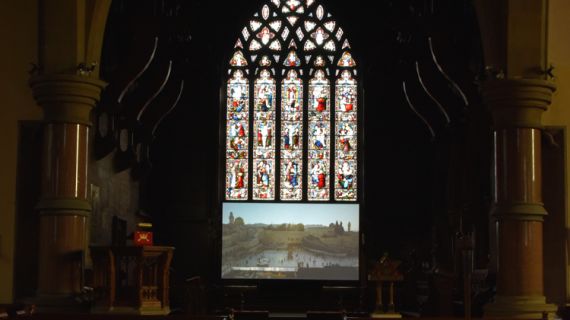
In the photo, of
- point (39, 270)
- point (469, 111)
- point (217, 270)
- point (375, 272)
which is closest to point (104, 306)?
point (39, 270)

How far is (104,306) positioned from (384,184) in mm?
8577

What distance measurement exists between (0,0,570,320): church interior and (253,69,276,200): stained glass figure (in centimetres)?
13

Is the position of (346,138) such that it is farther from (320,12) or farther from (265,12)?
(265,12)

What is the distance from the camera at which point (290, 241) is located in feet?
61.1

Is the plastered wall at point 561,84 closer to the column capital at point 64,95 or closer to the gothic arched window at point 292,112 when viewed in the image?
the column capital at point 64,95

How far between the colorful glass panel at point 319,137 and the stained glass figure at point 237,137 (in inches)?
48.8

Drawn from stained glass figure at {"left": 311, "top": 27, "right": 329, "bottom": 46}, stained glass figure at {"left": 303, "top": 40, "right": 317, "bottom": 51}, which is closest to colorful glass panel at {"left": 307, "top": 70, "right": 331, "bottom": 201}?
stained glass figure at {"left": 303, "top": 40, "right": 317, "bottom": 51}

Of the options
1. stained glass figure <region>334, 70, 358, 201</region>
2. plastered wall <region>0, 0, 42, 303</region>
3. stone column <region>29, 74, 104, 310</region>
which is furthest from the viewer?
stained glass figure <region>334, 70, 358, 201</region>

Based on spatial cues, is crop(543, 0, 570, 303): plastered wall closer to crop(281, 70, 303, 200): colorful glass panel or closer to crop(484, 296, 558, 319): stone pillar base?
crop(484, 296, 558, 319): stone pillar base

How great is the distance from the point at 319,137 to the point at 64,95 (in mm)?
8255

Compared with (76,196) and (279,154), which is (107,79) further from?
(279,154)

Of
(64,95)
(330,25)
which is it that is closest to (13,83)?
(64,95)

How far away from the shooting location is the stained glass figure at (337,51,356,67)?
18938mm

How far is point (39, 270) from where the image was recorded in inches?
441
